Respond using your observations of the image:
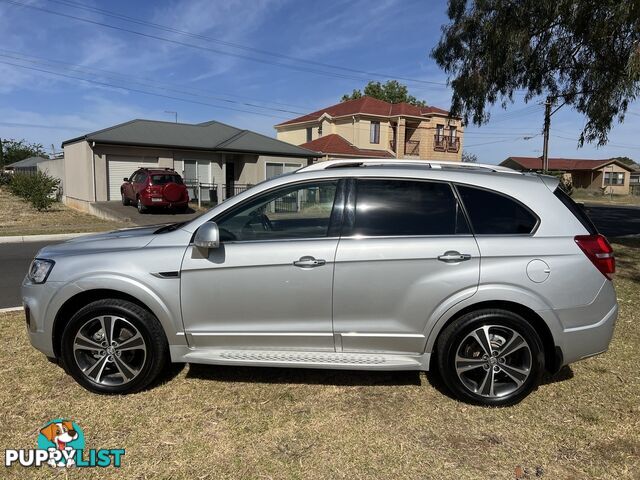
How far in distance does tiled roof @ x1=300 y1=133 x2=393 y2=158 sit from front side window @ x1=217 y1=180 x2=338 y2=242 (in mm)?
29536

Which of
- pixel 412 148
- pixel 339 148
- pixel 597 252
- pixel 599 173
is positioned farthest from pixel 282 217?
pixel 599 173

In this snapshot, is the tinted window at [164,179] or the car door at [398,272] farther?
the tinted window at [164,179]

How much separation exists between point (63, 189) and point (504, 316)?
28.6 m

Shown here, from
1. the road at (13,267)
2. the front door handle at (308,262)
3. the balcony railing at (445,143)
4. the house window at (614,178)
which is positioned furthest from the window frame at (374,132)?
the house window at (614,178)

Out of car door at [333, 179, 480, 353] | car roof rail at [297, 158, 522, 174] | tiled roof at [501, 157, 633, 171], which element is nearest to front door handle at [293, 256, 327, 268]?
car door at [333, 179, 480, 353]

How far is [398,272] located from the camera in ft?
11.2

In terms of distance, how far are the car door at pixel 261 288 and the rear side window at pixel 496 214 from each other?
973mm

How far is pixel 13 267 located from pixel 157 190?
414 inches

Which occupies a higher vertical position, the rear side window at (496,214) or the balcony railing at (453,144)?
the balcony railing at (453,144)

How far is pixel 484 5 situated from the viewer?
435 inches

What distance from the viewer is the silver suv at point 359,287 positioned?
341 cm

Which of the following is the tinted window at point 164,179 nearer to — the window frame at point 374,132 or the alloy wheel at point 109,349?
the alloy wheel at point 109,349

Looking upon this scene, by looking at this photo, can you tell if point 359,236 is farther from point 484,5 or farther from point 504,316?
point 484,5

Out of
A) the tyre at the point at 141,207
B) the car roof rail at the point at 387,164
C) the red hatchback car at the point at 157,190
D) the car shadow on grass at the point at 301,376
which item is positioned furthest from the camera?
the tyre at the point at 141,207
